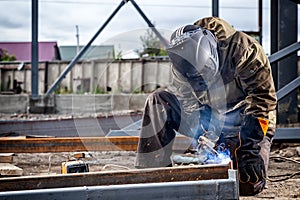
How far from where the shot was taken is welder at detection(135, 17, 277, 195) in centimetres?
274

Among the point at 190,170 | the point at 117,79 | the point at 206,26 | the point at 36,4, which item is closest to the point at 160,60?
the point at 117,79

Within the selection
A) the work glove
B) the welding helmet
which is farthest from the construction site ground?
the welding helmet

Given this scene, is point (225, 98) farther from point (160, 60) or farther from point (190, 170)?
point (160, 60)

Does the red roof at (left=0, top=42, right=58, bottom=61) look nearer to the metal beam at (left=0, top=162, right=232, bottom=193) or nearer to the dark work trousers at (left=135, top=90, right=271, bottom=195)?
the dark work trousers at (left=135, top=90, right=271, bottom=195)

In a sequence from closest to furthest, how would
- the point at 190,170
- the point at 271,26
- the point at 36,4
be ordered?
the point at 190,170, the point at 271,26, the point at 36,4

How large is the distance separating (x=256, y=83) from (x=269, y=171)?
1087 mm

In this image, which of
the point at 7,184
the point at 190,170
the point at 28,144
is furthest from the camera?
the point at 28,144

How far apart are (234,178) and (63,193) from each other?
2.02 feet

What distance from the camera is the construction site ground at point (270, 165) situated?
293cm

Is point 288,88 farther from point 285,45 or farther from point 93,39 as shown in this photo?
point 93,39

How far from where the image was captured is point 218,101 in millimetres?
3043

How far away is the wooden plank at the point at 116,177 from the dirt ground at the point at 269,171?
0.71 m

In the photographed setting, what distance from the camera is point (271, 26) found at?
563 centimetres

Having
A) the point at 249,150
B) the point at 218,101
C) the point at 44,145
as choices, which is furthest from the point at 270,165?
the point at 44,145
